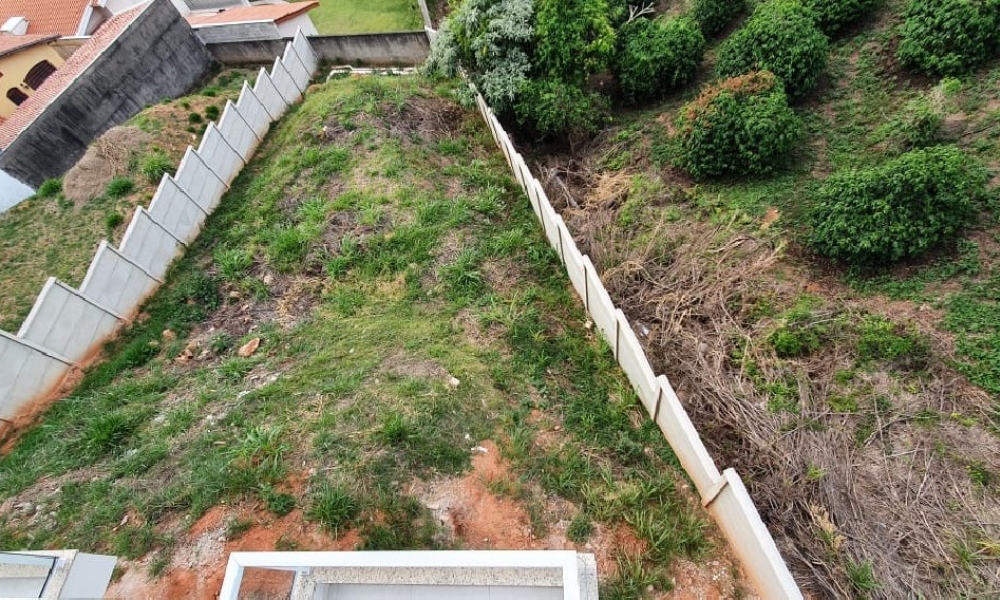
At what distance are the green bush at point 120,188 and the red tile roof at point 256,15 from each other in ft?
27.3

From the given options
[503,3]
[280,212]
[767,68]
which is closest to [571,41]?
[503,3]

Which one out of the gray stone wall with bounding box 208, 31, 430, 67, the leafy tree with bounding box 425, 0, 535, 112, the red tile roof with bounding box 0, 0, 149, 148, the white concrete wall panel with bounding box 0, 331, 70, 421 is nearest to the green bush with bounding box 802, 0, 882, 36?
the leafy tree with bounding box 425, 0, 535, 112

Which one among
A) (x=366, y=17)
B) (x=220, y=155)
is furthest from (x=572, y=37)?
(x=366, y=17)

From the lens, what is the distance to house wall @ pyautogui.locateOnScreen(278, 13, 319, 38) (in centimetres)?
1609

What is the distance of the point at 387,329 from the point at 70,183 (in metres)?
10.4

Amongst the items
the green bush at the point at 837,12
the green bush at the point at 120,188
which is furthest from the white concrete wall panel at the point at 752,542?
the green bush at the point at 120,188

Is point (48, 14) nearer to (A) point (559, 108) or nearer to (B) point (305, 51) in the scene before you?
(B) point (305, 51)

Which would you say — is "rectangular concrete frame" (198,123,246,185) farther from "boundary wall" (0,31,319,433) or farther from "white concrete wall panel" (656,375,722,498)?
"white concrete wall panel" (656,375,722,498)

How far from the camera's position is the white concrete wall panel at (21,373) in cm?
703

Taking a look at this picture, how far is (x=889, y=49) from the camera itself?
28.9 feet

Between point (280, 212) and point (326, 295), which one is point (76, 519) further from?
point (280, 212)

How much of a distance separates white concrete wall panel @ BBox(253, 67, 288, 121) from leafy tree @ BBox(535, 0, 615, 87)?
8182 mm

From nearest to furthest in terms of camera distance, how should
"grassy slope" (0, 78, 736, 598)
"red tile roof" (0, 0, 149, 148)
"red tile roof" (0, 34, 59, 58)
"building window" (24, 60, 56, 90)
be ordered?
"grassy slope" (0, 78, 736, 598) → "red tile roof" (0, 0, 149, 148) → "red tile roof" (0, 34, 59, 58) → "building window" (24, 60, 56, 90)

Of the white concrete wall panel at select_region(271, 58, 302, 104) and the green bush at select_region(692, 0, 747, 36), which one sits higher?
the white concrete wall panel at select_region(271, 58, 302, 104)
